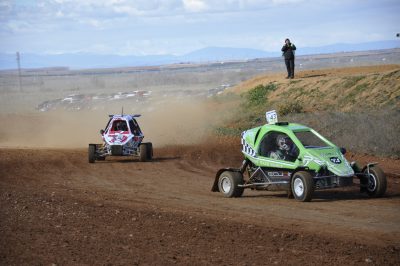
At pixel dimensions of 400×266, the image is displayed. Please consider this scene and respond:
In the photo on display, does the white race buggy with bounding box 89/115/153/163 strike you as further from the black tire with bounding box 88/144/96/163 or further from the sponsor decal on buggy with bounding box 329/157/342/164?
the sponsor decal on buggy with bounding box 329/157/342/164

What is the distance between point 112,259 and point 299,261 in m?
2.56

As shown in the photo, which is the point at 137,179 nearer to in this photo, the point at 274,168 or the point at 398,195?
the point at 274,168

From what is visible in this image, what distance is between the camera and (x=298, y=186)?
15.4m

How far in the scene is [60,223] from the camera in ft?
41.9

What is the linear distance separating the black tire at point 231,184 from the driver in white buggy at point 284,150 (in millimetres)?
891

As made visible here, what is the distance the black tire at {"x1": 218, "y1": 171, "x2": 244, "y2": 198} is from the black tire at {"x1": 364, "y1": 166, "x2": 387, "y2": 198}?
279 cm

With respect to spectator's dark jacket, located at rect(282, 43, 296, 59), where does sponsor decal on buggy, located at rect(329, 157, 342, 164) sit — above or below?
below

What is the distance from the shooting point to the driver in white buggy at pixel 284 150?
16.0 meters

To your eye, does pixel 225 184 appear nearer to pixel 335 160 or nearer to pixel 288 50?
pixel 335 160

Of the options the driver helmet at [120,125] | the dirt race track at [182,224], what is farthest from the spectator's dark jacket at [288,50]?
the dirt race track at [182,224]

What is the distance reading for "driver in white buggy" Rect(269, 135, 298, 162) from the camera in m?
16.0

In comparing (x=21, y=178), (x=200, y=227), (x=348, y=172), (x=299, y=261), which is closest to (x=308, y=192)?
(x=348, y=172)

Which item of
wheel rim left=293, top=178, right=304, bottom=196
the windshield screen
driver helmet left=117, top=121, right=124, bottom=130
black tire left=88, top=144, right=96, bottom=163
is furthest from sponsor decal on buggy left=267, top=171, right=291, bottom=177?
→ driver helmet left=117, top=121, right=124, bottom=130

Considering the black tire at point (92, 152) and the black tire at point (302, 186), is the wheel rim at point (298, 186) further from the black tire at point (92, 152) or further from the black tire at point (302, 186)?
the black tire at point (92, 152)
